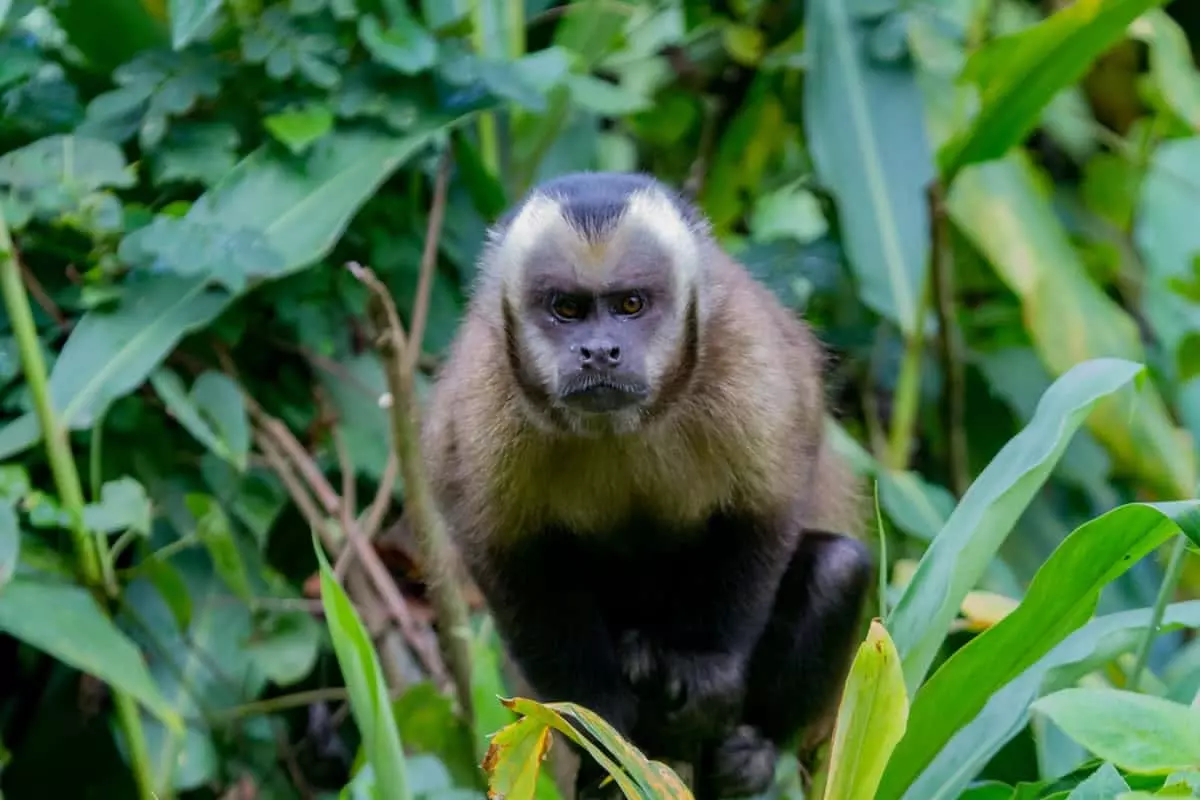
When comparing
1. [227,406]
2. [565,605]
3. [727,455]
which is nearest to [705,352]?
[727,455]

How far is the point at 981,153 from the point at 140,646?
7.38 ft

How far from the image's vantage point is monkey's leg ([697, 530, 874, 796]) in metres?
2.89

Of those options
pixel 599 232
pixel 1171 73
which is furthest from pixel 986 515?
pixel 1171 73

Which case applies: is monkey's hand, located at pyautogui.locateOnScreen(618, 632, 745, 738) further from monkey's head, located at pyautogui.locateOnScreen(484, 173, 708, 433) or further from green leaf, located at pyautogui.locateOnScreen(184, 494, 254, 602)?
green leaf, located at pyautogui.locateOnScreen(184, 494, 254, 602)

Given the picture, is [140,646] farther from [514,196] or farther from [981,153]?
[981,153]

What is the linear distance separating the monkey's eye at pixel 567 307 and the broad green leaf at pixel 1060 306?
1.84 metres

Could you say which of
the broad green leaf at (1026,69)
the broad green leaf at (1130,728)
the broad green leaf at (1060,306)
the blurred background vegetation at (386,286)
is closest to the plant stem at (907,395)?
the blurred background vegetation at (386,286)

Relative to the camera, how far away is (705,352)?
9.39 feet

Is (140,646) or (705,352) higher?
(705,352)

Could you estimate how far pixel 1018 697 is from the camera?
226cm

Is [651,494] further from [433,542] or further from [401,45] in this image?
[401,45]

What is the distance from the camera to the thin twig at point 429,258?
3686 millimetres

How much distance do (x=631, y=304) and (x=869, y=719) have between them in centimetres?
99

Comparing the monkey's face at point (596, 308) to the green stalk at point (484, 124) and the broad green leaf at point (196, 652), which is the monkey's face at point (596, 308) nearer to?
the broad green leaf at point (196, 652)
